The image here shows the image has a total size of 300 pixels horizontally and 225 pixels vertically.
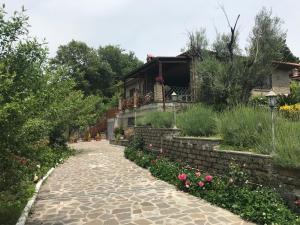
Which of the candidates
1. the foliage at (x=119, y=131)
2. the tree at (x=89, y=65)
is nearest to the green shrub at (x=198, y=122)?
the foliage at (x=119, y=131)

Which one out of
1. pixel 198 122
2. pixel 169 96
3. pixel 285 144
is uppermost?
pixel 169 96

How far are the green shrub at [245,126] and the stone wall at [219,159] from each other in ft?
1.40

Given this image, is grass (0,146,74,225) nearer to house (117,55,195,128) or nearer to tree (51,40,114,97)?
house (117,55,195,128)

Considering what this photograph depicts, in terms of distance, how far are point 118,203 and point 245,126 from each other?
3.66 m

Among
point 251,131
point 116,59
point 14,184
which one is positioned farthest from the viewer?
point 116,59

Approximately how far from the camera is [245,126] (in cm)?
796

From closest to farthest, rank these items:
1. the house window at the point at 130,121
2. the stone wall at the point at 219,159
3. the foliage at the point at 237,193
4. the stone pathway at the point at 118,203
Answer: the foliage at the point at 237,193, the stone wall at the point at 219,159, the stone pathway at the point at 118,203, the house window at the point at 130,121

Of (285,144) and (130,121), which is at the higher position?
(130,121)

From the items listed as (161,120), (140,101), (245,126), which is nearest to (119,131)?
(140,101)

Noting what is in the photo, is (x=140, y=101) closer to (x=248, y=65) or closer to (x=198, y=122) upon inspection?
(x=248, y=65)

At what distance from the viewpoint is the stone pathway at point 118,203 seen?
6242 mm

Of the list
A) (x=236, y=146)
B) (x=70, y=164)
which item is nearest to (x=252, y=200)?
(x=236, y=146)

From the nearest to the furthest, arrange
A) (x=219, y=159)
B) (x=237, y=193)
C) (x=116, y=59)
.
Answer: (x=237, y=193), (x=219, y=159), (x=116, y=59)

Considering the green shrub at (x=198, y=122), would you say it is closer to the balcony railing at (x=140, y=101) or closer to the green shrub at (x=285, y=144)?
the green shrub at (x=285, y=144)
